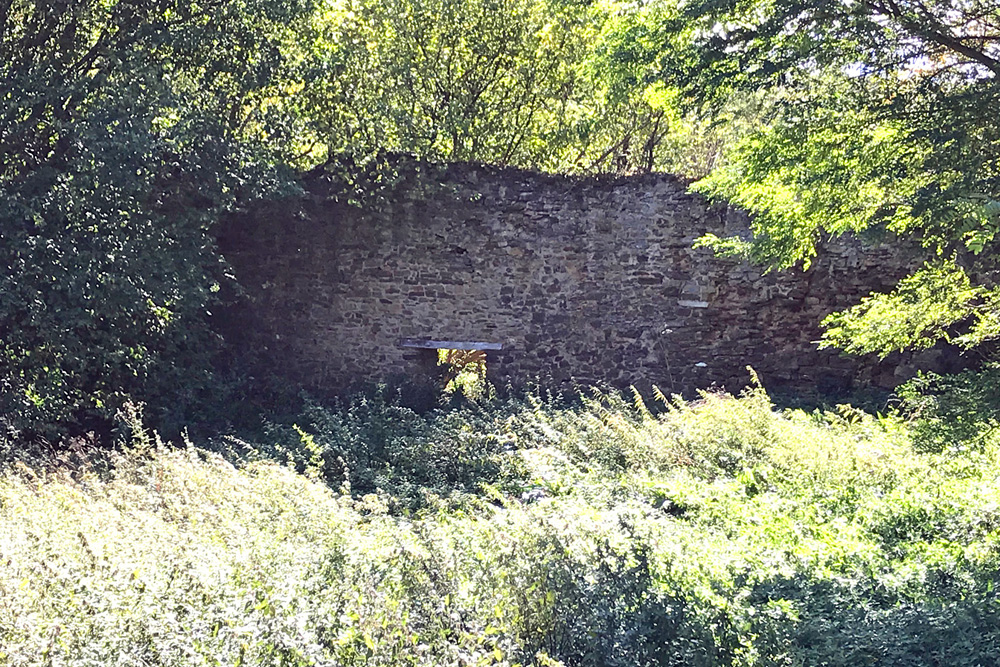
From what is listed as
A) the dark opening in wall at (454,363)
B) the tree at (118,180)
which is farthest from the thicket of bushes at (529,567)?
the dark opening in wall at (454,363)

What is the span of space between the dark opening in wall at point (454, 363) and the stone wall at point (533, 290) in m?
0.10

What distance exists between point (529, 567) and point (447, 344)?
810 cm

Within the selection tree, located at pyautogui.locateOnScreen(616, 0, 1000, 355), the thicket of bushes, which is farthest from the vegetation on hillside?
the thicket of bushes

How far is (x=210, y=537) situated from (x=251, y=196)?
708cm

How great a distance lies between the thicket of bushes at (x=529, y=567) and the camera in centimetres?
380

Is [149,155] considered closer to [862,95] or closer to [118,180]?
[118,180]

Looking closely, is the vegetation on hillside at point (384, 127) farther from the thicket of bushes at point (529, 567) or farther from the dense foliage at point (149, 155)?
the thicket of bushes at point (529, 567)

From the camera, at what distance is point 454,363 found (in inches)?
530

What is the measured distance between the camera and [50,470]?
26.7ft

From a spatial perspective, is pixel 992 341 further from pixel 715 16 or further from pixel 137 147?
pixel 137 147

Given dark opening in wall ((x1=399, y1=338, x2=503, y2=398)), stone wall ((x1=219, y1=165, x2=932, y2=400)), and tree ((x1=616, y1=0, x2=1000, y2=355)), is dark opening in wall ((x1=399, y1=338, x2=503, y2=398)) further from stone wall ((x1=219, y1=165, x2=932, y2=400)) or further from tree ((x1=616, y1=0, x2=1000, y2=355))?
tree ((x1=616, y1=0, x2=1000, y2=355))

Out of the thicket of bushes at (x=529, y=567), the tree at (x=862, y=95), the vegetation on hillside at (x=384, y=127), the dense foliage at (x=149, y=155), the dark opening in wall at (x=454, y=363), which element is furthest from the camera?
the dark opening in wall at (x=454, y=363)

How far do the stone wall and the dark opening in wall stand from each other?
0.33ft

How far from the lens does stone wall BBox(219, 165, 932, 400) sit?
1233 centimetres
